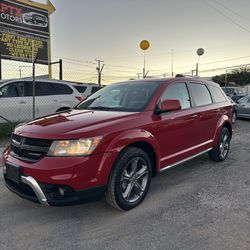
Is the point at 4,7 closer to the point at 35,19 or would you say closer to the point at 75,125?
the point at 35,19

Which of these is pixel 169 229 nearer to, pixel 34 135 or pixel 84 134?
pixel 84 134

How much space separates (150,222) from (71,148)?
49.0 inches

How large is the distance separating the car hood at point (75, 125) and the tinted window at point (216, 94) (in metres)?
2.49

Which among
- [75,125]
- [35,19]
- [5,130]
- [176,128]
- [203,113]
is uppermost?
[35,19]

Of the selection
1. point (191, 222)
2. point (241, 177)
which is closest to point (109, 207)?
A: point (191, 222)

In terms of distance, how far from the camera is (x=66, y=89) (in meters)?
9.75

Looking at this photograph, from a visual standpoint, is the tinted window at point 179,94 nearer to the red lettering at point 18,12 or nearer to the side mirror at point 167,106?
the side mirror at point 167,106

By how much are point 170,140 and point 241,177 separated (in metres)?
1.63

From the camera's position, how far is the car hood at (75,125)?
10.5ft

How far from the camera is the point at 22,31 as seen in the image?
14328 millimetres

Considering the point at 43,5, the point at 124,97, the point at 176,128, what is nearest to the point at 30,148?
the point at 124,97

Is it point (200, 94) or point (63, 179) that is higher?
point (200, 94)

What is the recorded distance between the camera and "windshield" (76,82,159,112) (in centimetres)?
417

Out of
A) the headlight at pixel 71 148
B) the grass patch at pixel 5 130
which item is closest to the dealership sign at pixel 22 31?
the grass patch at pixel 5 130
